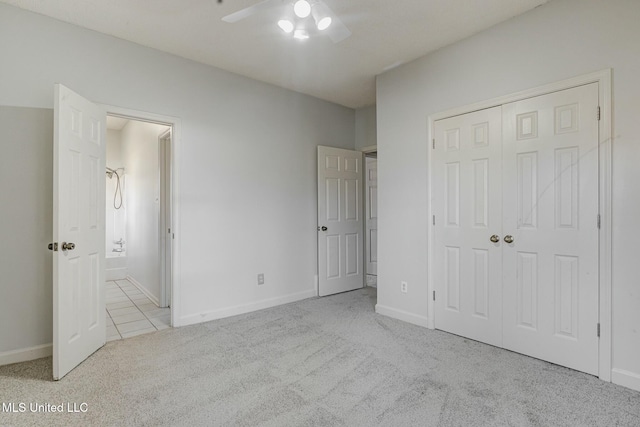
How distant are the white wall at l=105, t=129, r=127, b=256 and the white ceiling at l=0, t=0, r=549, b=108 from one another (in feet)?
12.6

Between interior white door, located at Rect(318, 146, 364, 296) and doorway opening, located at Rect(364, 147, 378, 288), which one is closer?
interior white door, located at Rect(318, 146, 364, 296)

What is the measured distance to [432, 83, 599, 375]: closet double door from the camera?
2219 millimetres

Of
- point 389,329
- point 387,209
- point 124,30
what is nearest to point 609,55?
point 387,209

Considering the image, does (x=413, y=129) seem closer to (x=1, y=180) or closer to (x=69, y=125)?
(x=69, y=125)

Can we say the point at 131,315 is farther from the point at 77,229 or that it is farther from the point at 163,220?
the point at 77,229

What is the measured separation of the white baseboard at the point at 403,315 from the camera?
10.4ft

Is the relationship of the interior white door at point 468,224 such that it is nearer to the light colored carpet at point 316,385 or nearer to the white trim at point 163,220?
the light colored carpet at point 316,385

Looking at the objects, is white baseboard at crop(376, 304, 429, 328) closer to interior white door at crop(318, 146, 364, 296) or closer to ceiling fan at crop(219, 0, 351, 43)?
interior white door at crop(318, 146, 364, 296)

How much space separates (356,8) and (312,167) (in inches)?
85.2

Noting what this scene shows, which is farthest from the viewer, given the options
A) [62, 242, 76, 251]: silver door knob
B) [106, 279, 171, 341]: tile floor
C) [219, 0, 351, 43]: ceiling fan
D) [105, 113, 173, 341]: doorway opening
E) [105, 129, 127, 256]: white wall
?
[105, 129, 127, 256]: white wall

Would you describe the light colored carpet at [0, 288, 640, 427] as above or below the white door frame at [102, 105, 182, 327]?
below

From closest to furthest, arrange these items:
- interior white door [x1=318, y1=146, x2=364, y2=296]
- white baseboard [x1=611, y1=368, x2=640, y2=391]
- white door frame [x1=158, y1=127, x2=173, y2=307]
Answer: white baseboard [x1=611, y1=368, x2=640, y2=391]
white door frame [x1=158, y1=127, x2=173, y2=307]
interior white door [x1=318, y1=146, x2=364, y2=296]

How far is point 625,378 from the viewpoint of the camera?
204cm

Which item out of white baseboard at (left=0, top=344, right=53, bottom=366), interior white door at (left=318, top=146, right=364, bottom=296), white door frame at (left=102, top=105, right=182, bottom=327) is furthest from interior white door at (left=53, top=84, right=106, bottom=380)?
interior white door at (left=318, top=146, right=364, bottom=296)
